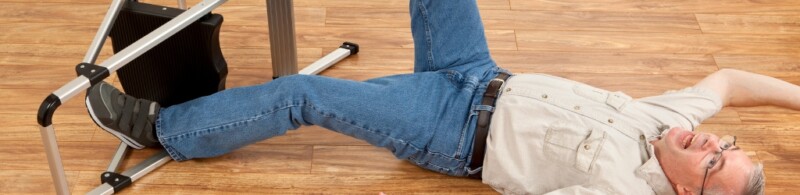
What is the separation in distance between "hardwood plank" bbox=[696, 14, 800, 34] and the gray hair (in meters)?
1.04

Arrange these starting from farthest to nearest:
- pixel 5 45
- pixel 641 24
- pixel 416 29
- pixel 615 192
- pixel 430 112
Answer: pixel 641 24 → pixel 5 45 → pixel 416 29 → pixel 430 112 → pixel 615 192

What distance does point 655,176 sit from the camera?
193cm

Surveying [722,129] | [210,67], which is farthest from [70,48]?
[722,129]

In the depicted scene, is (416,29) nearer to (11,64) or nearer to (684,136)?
(684,136)

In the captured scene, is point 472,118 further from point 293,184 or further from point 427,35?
point 293,184

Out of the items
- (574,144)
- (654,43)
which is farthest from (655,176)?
(654,43)

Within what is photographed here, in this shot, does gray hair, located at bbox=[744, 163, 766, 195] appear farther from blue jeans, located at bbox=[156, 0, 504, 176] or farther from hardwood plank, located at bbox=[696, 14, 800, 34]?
hardwood plank, located at bbox=[696, 14, 800, 34]

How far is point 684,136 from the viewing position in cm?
191

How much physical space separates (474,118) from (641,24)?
981 millimetres

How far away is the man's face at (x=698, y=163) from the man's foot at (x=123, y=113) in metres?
1.04

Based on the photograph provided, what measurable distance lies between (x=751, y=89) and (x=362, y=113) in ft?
2.67

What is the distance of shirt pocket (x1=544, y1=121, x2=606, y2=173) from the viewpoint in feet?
6.41

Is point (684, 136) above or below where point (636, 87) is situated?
above

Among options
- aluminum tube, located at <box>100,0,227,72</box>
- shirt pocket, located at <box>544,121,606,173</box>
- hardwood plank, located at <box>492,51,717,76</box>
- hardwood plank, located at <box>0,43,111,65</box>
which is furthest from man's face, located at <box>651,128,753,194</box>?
hardwood plank, located at <box>0,43,111,65</box>
